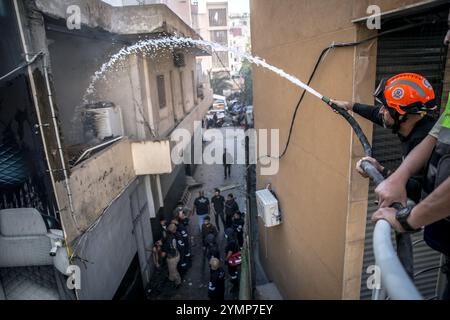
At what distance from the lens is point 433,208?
124 cm

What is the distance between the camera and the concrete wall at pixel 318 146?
346 cm

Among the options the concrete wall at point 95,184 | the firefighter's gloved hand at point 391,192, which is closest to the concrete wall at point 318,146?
the firefighter's gloved hand at point 391,192

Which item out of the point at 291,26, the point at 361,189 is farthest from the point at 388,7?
the point at 291,26

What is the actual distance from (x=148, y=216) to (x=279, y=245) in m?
4.60

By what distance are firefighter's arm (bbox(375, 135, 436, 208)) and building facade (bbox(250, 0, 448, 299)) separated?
132cm

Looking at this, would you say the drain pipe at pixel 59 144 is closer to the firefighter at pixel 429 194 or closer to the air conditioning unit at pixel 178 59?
the firefighter at pixel 429 194

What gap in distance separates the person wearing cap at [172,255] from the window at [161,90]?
14.0 feet

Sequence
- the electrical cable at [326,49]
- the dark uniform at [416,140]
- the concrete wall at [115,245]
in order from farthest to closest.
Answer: the concrete wall at [115,245] → the electrical cable at [326,49] → the dark uniform at [416,140]

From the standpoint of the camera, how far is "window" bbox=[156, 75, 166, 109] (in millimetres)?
10445

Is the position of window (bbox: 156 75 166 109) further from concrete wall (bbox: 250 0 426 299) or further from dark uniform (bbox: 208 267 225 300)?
dark uniform (bbox: 208 267 225 300)

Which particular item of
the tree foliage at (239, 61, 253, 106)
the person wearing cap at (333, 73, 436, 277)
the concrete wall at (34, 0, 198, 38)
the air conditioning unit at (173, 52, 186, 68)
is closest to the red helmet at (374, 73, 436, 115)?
the person wearing cap at (333, 73, 436, 277)

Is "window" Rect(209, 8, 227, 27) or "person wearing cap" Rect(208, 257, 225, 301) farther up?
"window" Rect(209, 8, 227, 27)

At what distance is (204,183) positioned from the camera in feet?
53.0

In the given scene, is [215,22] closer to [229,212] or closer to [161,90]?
[161,90]
